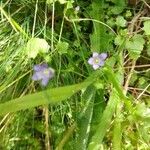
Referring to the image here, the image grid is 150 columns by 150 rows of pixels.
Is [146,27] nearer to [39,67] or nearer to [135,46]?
[135,46]

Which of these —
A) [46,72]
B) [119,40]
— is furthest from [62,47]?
[119,40]

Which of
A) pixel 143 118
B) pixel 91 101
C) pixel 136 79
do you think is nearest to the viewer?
pixel 143 118

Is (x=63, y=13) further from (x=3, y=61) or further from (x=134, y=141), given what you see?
(x=134, y=141)

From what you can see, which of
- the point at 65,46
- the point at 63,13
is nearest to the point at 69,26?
the point at 63,13

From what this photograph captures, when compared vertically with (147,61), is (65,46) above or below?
above

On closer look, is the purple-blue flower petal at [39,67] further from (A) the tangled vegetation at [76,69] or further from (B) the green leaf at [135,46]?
(B) the green leaf at [135,46]

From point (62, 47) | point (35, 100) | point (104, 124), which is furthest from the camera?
point (62, 47)

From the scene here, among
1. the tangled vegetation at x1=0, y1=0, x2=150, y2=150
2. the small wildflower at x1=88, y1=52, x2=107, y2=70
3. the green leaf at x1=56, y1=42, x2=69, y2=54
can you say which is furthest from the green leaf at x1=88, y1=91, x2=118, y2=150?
the green leaf at x1=56, y1=42, x2=69, y2=54
